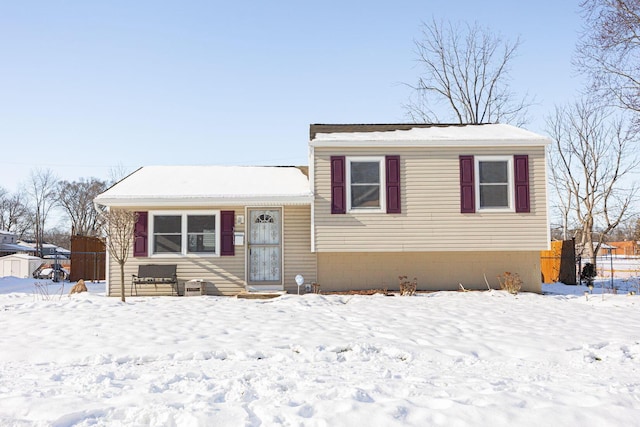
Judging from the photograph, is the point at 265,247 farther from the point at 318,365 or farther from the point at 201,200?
the point at 318,365

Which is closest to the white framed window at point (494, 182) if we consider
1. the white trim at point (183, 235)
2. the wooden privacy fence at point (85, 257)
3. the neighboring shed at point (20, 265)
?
the white trim at point (183, 235)

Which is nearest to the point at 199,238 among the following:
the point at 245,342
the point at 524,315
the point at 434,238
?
the point at 434,238

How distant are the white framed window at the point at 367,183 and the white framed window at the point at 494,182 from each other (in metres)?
2.43

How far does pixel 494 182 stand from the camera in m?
13.0

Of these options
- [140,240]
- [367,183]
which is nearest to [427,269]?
[367,183]

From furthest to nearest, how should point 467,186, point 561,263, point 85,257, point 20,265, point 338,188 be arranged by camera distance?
1. point 20,265
2. point 85,257
3. point 561,263
4. point 467,186
5. point 338,188

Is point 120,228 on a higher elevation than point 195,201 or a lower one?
lower

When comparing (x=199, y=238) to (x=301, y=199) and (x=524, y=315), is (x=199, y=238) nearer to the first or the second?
(x=301, y=199)

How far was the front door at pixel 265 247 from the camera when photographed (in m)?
13.4

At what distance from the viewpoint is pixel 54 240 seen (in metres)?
69.8

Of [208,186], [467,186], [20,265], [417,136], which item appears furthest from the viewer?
[20,265]

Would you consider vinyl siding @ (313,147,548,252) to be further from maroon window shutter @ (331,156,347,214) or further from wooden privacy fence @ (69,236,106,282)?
wooden privacy fence @ (69,236,106,282)

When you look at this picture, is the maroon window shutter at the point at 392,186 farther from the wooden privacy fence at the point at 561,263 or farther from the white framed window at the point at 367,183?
the wooden privacy fence at the point at 561,263

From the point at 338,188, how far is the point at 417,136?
8.11ft
